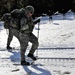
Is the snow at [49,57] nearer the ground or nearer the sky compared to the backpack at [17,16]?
nearer the ground

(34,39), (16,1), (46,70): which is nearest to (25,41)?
(34,39)

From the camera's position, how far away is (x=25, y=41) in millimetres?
8391

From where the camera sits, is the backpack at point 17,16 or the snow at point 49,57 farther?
the backpack at point 17,16

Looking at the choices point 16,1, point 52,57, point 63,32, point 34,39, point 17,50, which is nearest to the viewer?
point 34,39

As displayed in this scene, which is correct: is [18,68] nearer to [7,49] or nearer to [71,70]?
[71,70]

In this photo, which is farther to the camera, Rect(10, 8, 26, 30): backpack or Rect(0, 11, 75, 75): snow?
Rect(10, 8, 26, 30): backpack

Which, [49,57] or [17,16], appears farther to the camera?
[49,57]

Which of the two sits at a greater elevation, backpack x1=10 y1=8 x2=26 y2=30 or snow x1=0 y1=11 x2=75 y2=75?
backpack x1=10 y1=8 x2=26 y2=30

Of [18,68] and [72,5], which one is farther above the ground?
[72,5]

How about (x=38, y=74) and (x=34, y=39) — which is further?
(x=34, y=39)

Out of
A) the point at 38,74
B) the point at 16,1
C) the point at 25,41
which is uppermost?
the point at 16,1

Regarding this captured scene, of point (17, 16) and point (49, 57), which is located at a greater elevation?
point (17, 16)

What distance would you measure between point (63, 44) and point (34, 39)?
3103 mm

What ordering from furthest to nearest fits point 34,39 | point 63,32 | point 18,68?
1. point 63,32
2. point 34,39
3. point 18,68
